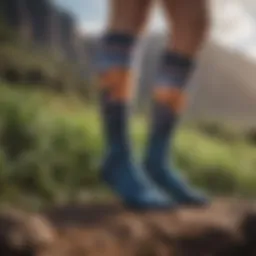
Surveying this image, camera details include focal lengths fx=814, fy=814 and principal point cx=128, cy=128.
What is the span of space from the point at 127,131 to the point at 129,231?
18 centimetres

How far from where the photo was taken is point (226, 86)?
1504 mm

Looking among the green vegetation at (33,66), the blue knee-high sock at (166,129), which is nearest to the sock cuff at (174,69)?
the blue knee-high sock at (166,129)

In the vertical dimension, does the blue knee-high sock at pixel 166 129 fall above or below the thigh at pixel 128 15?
below

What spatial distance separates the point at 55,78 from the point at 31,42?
0.08 meters

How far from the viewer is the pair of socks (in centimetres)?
145

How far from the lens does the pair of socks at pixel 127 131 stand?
1.45 m

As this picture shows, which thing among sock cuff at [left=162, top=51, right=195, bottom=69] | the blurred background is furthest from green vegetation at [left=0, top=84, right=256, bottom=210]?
sock cuff at [left=162, top=51, right=195, bottom=69]

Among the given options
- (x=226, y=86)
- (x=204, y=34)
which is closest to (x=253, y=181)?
(x=226, y=86)

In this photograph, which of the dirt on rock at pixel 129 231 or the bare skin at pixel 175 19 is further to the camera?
the bare skin at pixel 175 19

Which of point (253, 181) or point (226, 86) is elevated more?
point (226, 86)

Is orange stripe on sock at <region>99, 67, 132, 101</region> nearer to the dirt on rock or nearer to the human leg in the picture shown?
the human leg

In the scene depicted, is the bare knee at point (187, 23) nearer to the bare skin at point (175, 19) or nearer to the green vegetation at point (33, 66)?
the bare skin at point (175, 19)

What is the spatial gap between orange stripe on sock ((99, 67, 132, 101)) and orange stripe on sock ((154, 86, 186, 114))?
0.06 m

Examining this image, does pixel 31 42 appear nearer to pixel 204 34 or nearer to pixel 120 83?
pixel 120 83
